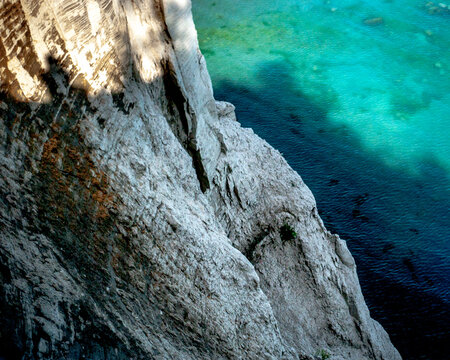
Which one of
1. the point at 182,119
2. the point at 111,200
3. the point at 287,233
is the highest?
the point at 182,119

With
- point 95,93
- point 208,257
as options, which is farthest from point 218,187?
point 95,93

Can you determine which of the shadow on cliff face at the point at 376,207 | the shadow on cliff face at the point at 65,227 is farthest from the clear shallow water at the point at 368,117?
the shadow on cliff face at the point at 65,227

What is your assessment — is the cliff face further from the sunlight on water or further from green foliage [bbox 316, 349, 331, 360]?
the sunlight on water

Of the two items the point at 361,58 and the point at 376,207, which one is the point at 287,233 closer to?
the point at 376,207

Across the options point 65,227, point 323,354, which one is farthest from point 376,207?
point 65,227

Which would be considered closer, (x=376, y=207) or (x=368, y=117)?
(x=376, y=207)

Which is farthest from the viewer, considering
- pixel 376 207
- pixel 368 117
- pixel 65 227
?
pixel 368 117

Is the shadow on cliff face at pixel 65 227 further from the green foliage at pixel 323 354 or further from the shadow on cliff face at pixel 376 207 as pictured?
the shadow on cliff face at pixel 376 207

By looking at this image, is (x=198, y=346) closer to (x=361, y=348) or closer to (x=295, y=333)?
(x=295, y=333)
